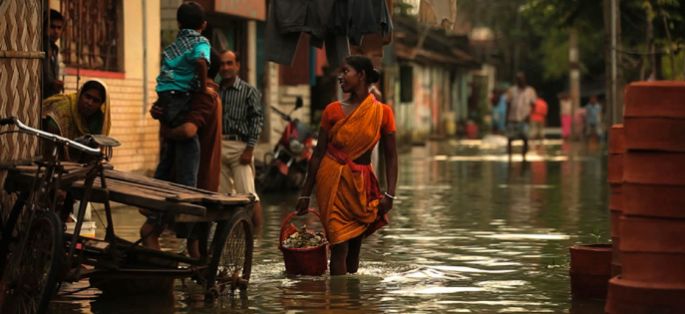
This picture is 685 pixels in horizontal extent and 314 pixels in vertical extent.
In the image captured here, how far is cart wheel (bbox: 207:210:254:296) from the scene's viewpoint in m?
10.1

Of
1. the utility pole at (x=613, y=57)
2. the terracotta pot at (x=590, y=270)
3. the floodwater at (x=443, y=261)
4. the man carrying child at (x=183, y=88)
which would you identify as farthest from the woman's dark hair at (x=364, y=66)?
the utility pole at (x=613, y=57)

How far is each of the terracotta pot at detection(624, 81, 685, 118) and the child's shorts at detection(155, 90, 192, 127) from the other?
3913 millimetres

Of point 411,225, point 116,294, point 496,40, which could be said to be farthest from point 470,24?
point 116,294

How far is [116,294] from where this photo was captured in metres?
10.6

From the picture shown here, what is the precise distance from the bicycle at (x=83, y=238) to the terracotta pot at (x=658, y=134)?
2315 millimetres

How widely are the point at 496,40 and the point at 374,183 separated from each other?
8439 cm

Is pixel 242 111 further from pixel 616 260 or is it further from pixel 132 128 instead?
pixel 132 128

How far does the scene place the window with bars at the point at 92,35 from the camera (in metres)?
19.6

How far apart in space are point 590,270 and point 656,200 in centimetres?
166

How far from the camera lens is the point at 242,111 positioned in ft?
47.2

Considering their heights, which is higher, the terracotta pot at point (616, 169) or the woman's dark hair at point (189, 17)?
the woman's dark hair at point (189, 17)

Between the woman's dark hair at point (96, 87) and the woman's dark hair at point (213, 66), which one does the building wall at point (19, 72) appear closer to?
the woman's dark hair at point (96, 87)

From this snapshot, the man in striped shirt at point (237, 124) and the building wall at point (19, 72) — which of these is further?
the man in striped shirt at point (237, 124)

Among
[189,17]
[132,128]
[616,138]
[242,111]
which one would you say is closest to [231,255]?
[189,17]
